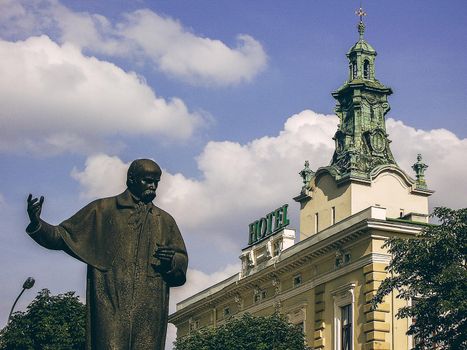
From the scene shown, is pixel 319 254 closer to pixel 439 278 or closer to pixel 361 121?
pixel 361 121

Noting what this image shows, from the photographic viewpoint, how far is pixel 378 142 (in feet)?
215

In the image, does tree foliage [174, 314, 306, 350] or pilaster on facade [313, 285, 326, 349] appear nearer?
tree foliage [174, 314, 306, 350]

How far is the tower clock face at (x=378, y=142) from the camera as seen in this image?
2571 inches

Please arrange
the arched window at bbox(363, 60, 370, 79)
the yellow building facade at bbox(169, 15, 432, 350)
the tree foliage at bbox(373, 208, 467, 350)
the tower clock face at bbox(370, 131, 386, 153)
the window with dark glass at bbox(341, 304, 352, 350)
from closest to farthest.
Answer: the tree foliage at bbox(373, 208, 467, 350)
the yellow building facade at bbox(169, 15, 432, 350)
the window with dark glass at bbox(341, 304, 352, 350)
the tower clock face at bbox(370, 131, 386, 153)
the arched window at bbox(363, 60, 370, 79)

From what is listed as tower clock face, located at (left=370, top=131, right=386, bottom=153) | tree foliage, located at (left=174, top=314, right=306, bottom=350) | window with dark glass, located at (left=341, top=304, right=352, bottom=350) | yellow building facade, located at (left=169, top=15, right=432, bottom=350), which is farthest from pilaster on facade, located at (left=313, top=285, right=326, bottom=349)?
tower clock face, located at (left=370, top=131, right=386, bottom=153)

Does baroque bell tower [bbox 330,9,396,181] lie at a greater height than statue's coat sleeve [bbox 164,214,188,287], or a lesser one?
greater

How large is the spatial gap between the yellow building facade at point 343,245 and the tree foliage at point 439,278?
557 inches

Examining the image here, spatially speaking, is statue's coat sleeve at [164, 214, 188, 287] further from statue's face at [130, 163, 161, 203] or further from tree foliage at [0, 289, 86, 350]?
tree foliage at [0, 289, 86, 350]

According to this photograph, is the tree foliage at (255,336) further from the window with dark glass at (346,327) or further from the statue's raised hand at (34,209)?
the statue's raised hand at (34,209)

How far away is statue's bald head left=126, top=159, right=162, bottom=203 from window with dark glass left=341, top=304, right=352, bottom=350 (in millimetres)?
42341

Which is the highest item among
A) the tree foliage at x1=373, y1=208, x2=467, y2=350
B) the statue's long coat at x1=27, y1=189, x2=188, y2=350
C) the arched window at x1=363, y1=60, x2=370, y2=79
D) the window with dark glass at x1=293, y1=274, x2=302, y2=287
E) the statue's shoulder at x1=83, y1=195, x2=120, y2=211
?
the arched window at x1=363, y1=60, x2=370, y2=79

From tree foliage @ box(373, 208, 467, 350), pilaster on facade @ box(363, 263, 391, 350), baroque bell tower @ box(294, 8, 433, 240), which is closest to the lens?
tree foliage @ box(373, 208, 467, 350)

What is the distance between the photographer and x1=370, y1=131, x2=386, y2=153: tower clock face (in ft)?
214

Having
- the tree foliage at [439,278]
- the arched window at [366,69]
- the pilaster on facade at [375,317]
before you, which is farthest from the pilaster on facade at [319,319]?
the arched window at [366,69]
